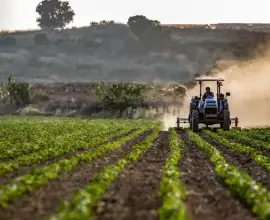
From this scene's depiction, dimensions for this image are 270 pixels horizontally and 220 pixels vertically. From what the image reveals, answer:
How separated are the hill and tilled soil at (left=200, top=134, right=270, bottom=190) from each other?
3988 inches

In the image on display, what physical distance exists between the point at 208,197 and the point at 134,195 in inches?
63.0

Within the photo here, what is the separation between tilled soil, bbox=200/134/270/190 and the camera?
16.6 meters

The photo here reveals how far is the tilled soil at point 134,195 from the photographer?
35.6 ft

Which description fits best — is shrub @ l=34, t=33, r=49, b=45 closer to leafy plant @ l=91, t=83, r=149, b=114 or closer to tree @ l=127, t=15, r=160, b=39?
tree @ l=127, t=15, r=160, b=39

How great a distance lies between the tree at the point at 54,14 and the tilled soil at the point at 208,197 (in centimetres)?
14241

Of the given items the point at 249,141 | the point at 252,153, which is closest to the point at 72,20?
the point at 249,141

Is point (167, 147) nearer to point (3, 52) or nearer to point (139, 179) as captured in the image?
point (139, 179)

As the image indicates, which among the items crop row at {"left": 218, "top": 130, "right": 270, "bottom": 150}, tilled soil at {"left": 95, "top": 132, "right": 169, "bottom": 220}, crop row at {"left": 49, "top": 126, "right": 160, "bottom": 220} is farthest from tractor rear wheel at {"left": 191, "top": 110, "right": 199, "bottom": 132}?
crop row at {"left": 49, "top": 126, "right": 160, "bottom": 220}

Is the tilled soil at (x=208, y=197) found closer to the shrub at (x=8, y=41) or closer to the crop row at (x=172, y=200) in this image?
the crop row at (x=172, y=200)

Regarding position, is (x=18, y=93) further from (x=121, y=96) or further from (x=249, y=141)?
(x=249, y=141)

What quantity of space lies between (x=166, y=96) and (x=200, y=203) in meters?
82.9

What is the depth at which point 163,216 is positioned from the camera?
991cm

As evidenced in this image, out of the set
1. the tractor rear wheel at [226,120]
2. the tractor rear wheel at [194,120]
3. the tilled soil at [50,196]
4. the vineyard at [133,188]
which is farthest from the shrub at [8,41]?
the tilled soil at [50,196]

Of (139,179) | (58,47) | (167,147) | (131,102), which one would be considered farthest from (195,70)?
(139,179)
